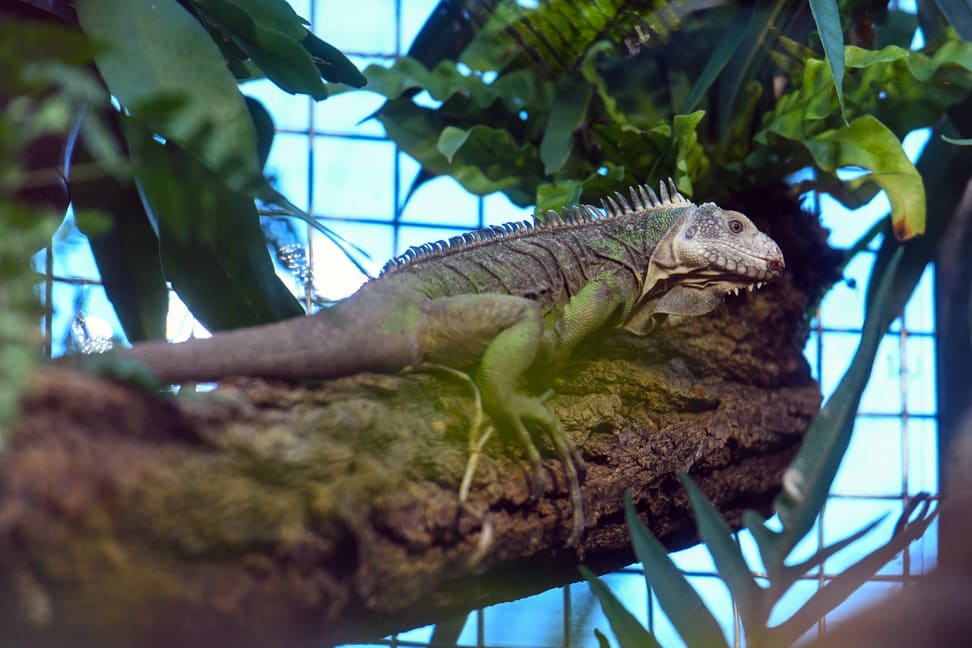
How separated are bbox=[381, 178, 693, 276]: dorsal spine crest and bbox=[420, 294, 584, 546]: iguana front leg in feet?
1.29

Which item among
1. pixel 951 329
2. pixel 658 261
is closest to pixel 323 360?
pixel 658 261

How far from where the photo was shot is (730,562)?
8.48ft

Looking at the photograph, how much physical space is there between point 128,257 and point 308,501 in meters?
2.06

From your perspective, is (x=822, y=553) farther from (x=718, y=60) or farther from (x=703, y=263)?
(x=718, y=60)

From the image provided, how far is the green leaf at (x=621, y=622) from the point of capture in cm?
268

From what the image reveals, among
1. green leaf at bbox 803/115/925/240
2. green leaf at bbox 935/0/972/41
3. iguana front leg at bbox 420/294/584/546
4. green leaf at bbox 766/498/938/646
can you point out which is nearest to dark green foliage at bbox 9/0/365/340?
iguana front leg at bbox 420/294/584/546

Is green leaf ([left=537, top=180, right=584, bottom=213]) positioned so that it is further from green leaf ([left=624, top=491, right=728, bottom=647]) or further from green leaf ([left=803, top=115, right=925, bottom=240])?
green leaf ([left=624, top=491, right=728, bottom=647])

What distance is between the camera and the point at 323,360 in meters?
2.25

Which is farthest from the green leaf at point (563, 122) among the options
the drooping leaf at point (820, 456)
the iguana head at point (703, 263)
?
the drooping leaf at point (820, 456)

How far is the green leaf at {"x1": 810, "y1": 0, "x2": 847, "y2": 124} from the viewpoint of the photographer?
10.8ft

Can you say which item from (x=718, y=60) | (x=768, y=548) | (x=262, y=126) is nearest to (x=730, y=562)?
(x=768, y=548)

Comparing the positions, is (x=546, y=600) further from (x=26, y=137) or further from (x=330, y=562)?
(x=26, y=137)

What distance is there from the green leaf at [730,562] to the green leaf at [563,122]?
1.87 m

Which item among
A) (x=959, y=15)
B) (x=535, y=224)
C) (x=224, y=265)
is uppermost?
(x=959, y=15)
